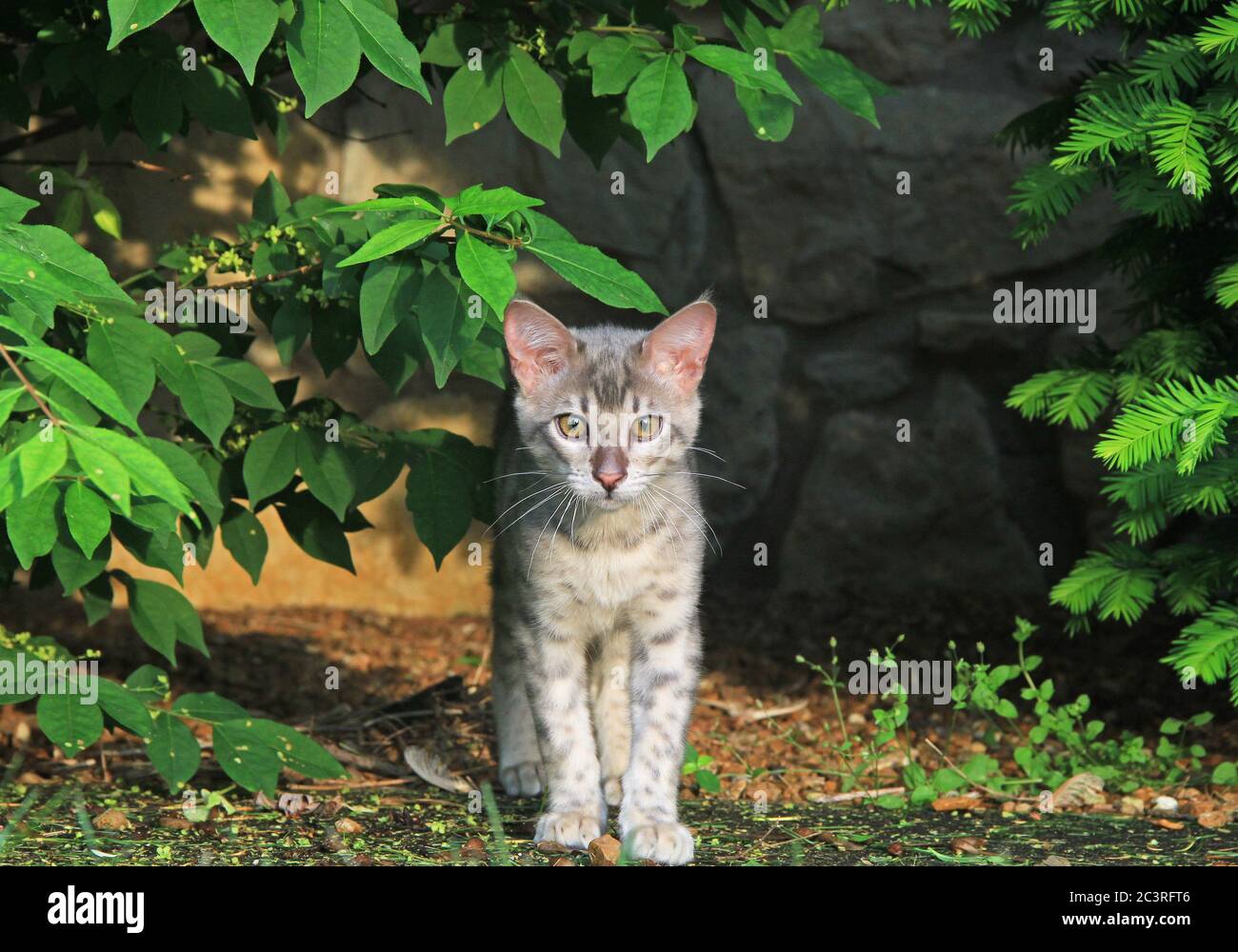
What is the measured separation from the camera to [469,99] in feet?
10.4

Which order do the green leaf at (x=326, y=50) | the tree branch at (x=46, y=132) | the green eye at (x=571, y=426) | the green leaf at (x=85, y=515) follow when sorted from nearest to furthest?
the green leaf at (x=85, y=515), the green leaf at (x=326, y=50), the green eye at (x=571, y=426), the tree branch at (x=46, y=132)

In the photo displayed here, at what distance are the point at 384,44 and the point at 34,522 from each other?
1073 millimetres

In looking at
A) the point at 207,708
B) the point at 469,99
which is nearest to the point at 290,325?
the point at 469,99

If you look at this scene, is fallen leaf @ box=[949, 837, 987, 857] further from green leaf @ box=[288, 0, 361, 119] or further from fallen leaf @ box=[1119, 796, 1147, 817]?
green leaf @ box=[288, 0, 361, 119]

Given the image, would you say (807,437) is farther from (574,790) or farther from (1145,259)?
(574,790)

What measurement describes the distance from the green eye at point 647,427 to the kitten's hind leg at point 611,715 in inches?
27.5

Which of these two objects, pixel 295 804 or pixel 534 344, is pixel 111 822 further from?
pixel 534 344

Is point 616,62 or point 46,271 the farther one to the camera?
point 616,62

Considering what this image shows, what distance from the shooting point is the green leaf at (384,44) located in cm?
244

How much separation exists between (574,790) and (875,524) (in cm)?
318

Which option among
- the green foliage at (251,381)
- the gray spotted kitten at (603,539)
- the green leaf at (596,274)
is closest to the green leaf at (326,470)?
the green foliage at (251,381)

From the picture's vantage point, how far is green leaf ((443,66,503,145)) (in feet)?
10.3

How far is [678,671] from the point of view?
348cm

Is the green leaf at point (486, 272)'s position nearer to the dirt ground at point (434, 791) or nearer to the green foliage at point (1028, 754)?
the dirt ground at point (434, 791)
